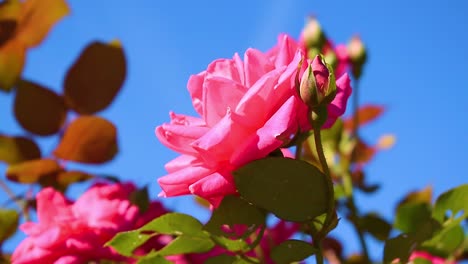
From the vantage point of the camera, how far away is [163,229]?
52cm

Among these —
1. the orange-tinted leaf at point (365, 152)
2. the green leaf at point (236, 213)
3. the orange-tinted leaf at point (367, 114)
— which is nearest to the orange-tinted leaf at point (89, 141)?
the green leaf at point (236, 213)

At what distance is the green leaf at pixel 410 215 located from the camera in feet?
2.31

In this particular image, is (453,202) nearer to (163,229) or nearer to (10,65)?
(163,229)

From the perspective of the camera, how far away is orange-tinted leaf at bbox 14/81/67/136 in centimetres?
88

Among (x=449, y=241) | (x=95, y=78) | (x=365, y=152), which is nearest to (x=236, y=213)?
(x=449, y=241)

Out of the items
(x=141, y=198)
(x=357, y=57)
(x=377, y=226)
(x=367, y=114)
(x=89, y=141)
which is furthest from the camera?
(x=367, y=114)

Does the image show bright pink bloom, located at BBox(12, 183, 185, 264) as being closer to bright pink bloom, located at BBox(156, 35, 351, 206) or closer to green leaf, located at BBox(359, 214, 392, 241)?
bright pink bloom, located at BBox(156, 35, 351, 206)

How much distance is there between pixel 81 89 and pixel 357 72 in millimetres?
443

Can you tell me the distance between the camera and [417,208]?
71cm

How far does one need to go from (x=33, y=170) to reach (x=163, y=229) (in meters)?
0.34

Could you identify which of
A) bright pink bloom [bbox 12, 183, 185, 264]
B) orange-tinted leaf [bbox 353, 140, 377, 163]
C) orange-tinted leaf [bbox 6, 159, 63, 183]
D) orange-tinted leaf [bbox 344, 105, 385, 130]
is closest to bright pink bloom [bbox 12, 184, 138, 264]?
bright pink bloom [bbox 12, 183, 185, 264]

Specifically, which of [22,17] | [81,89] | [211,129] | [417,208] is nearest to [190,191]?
[211,129]

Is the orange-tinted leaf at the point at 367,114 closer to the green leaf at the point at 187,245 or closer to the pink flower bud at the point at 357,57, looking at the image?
the pink flower bud at the point at 357,57

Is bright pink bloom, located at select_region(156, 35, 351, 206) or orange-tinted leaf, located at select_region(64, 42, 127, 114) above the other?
orange-tinted leaf, located at select_region(64, 42, 127, 114)
